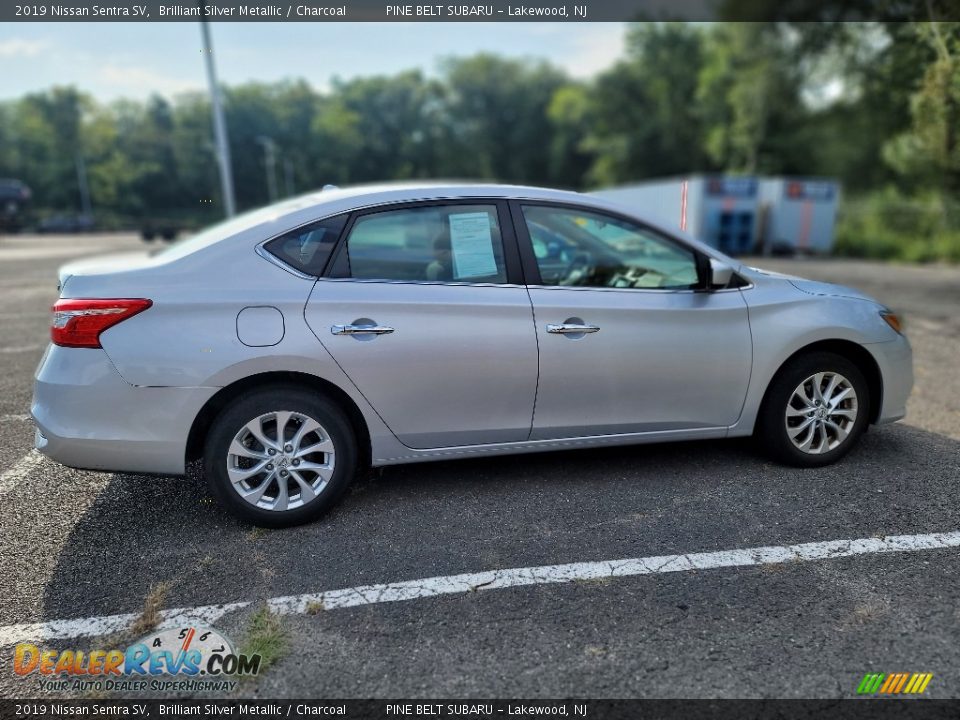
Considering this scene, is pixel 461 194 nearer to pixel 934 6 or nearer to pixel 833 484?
pixel 833 484

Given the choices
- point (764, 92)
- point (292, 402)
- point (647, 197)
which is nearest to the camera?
point (292, 402)

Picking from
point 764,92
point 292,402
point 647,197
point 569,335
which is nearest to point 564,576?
point 569,335

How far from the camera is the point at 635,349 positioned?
348 cm

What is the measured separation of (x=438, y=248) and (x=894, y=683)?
2.66 m

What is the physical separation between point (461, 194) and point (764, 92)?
3706 cm

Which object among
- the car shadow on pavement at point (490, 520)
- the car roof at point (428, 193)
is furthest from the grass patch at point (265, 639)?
the car roof at point (428, 193)

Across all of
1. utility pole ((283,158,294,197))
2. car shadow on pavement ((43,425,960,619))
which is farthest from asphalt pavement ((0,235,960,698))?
utility pole ((283,158,294,197))

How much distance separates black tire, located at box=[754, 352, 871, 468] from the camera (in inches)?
147

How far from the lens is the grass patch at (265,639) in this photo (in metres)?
2.28

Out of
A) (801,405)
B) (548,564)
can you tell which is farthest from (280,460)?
(801,405)

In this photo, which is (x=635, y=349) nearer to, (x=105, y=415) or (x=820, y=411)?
→ (x=820, y=411)

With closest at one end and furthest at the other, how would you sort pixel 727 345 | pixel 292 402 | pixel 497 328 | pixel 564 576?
pixel 564 576
pixel 292 402
pixel 497 328
pixel 727 345

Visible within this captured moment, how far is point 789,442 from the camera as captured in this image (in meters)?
3.79

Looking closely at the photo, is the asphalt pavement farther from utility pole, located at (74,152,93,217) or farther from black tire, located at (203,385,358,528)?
utility pole, located at (74,152,93,217)
